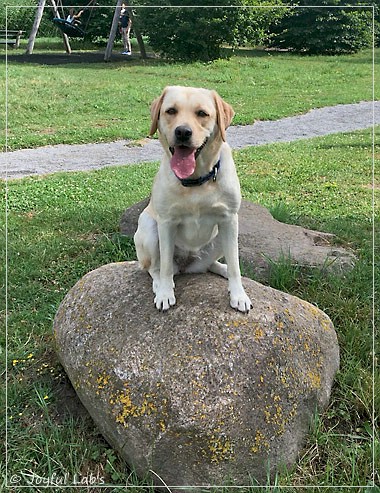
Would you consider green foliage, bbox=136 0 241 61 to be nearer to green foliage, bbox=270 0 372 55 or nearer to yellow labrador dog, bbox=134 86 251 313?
green foliage, bbox=270 0 372 55

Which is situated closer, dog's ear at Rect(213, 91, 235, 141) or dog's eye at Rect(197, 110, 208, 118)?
dog's eye at Rect(197, 110, 208, 118)

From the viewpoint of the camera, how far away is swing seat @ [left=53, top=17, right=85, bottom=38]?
544 inches

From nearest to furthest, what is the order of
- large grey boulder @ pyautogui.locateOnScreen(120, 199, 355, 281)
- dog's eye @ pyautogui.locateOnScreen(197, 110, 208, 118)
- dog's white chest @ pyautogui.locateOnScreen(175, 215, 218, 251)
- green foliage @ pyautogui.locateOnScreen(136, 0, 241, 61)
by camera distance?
dog's eye @ pyautogui.locateOnScreen(197, 110, 208, 118) → dog's white chest @ pyautogui.locateOnScreen(175, 215, 218, 251) → large grey boulder @ pyautogui.locateOnScreen(120, 199, 355, 281) → green foliage @ pyautogui.locateOnScreen(136, 0, 241, 61)

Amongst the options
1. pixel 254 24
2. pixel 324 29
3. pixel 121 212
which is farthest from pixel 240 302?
pixel 324 29

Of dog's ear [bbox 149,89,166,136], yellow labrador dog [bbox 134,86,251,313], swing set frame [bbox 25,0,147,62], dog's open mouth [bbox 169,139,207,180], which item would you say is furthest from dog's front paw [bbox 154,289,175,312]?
swing set frame [bbox 25,0,147,62]

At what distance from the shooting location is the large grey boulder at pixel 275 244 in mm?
5219

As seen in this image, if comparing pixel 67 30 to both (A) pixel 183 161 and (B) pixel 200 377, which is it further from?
(B) pixel 200 377

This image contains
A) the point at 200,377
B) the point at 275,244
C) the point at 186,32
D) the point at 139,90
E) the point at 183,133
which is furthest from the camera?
the point at 139,90

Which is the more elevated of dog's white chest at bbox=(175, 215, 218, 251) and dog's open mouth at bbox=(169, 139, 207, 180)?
dog's open mouth at bbox=(169, 139, 207, 180)

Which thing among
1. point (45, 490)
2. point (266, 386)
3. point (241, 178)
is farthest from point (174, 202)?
point (241, 178)

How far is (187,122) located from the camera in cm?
302

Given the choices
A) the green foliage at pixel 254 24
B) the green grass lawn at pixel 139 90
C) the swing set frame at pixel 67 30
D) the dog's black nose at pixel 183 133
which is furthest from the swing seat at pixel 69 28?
the dog's black nose at pixel 183 133

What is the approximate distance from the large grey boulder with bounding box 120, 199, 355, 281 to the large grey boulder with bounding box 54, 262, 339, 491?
1295 millimetres

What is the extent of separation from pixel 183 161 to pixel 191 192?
26 centimetres
